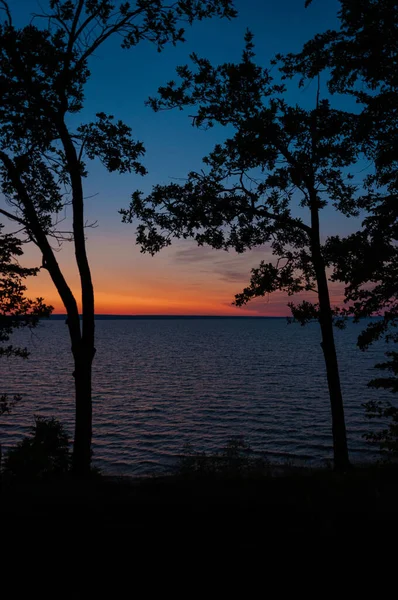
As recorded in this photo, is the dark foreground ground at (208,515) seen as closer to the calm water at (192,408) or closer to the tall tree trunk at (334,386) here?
the tall tree trunk at (334,386)

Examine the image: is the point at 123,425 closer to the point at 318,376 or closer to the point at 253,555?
the point at 253,555

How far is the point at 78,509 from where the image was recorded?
677 centimetres

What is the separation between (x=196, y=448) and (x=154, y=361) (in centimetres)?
5967

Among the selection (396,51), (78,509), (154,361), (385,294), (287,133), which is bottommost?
(154,361)

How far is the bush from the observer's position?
13773 millimetres

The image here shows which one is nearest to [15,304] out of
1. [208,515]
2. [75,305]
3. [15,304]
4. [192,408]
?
[15,304]

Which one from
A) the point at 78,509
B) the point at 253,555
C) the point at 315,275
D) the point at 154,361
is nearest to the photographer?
the point at 253,555

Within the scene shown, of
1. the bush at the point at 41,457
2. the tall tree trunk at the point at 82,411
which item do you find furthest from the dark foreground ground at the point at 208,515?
the bush at the point at 41,457

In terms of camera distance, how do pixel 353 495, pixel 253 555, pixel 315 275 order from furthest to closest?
pixel 315 275, pixel 353 495, pixel 253 555

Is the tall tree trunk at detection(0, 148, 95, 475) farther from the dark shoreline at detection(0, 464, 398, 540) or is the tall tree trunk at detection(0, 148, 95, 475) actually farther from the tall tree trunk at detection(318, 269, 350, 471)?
the tall tree trunk at detection(318, 269, 350, 471)

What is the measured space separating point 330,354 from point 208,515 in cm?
961

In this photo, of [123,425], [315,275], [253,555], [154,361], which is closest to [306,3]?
[315,275]

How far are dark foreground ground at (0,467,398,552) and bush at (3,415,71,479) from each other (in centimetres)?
618

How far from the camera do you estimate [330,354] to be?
14594 mm
